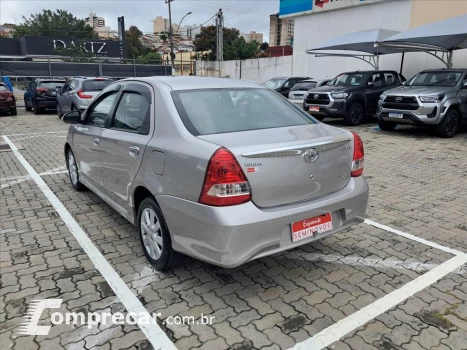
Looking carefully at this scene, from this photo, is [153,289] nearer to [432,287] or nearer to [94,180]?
[94,180]

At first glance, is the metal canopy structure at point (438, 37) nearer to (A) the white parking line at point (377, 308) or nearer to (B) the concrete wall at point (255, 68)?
(A) the white parking line at point (377, 308)

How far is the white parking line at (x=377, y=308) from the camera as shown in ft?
7.80

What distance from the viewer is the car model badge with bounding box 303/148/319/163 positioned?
272 cm

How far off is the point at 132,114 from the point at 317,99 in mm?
9157

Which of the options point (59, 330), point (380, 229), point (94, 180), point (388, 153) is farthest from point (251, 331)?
point (388, 153)

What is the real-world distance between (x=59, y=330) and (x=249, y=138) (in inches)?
71.8

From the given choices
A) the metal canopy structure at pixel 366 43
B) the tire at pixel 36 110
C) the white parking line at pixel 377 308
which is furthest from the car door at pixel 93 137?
the tire at pixel 36 110

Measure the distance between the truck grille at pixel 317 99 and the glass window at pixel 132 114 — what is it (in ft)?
28.9

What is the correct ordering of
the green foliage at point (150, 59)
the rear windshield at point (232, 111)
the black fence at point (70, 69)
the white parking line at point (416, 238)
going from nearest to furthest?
the rear windshield at point (232, 111), the white parking line at point (416, 238), the black fence at point (70, 69), the green foliage at point (150, 59)

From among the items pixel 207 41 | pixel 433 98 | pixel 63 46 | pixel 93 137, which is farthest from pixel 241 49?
pixel 93 137

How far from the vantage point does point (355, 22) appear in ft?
61.7

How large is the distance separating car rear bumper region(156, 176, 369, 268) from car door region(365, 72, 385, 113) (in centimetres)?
999

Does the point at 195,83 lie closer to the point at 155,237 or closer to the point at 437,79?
the point at 155,237

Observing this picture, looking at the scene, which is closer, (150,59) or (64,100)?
(64,100)
